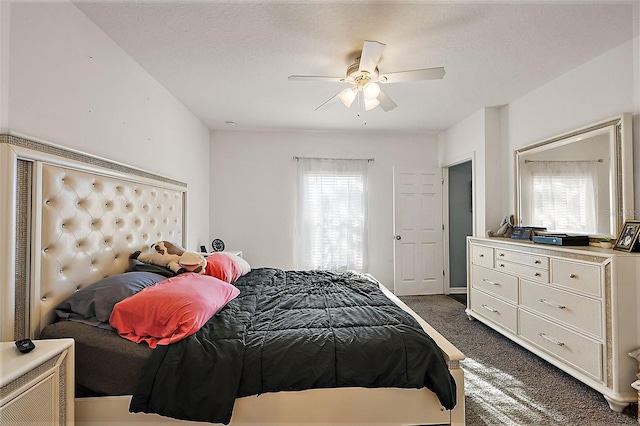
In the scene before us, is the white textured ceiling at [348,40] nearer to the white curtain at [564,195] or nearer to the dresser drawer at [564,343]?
the white curtain at [564,195]

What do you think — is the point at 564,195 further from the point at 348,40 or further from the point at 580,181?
the point at 348,40

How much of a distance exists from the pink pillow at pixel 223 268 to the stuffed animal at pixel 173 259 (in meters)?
0.13

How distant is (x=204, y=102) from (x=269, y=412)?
3.09 meters

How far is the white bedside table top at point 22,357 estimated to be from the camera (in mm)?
995

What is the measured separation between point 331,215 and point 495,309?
Result: 7.81ft

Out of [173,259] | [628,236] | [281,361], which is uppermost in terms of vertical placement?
[628,236]

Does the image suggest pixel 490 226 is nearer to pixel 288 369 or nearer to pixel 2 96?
pixel 288 369

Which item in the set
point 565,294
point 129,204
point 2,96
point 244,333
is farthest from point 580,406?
point 2,96

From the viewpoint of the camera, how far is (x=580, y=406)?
1.92 meters

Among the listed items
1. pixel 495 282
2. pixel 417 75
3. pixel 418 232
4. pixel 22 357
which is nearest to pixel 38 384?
pixel 22 357

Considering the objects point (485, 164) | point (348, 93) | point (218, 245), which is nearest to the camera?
point (348, 93)

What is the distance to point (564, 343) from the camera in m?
2.22

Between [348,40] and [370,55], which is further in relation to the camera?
[348,40]

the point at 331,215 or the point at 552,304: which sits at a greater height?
the point at 331,215
